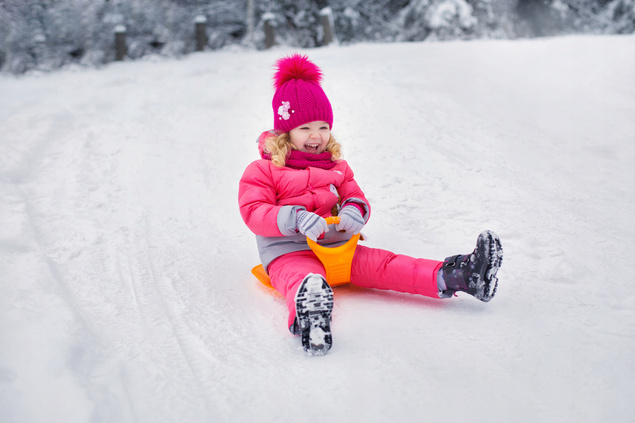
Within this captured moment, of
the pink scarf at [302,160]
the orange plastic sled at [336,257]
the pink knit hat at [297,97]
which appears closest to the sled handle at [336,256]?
the orange plastic sled at [336,257]

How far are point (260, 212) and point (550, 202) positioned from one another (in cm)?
202

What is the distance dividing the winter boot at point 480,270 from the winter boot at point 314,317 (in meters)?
0.60

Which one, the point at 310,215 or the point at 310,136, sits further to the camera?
the point at 310,136

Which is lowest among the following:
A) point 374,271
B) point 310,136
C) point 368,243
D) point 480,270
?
point 368,243

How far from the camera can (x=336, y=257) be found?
219 cm

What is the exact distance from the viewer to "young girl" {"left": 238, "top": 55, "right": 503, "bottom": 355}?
1.96 m

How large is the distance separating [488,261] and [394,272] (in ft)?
1.43

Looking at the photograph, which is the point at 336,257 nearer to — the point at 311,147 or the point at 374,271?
the point at 374,271

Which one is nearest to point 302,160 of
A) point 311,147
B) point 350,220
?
point 311,147

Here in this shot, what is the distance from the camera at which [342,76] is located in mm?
5469

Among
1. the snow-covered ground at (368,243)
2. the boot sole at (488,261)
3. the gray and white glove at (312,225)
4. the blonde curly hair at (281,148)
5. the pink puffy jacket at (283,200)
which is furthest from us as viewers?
the blonde curly hair at (281,148)

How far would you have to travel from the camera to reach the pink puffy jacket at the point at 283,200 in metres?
2.15

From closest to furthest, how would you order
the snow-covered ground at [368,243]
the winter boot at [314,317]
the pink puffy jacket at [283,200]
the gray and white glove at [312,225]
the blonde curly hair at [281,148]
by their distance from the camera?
the snow-covered ground at [368,243], the winter boot at [314,317], the gray and white glove at [312,225], the pink puffy jacket at [283,200], the blonde curly hair at [281,148]

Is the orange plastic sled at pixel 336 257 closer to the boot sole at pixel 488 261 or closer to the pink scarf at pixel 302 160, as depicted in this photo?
the pink scarf at pixel 302 160
